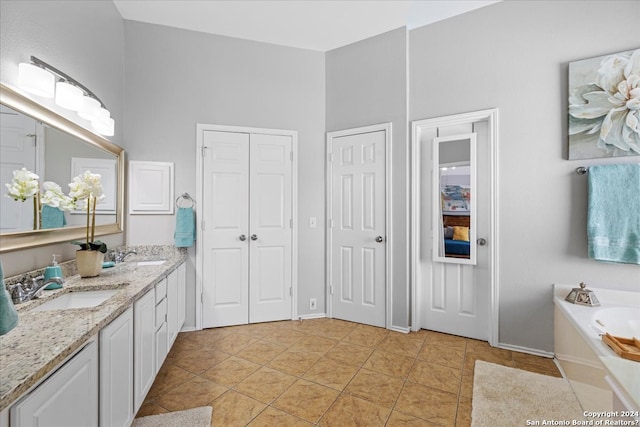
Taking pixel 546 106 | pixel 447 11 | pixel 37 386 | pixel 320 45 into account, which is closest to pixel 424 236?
pixel 546 106

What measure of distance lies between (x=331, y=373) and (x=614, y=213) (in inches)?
94.6

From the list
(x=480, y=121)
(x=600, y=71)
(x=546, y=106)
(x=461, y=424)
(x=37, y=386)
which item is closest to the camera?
(x=37, y=386)

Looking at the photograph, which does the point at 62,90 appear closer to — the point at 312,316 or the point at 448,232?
the point at 312,316

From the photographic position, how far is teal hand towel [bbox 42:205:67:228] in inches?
68.7

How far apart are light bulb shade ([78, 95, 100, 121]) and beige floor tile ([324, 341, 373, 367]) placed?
2558mm

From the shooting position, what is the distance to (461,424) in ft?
5.71

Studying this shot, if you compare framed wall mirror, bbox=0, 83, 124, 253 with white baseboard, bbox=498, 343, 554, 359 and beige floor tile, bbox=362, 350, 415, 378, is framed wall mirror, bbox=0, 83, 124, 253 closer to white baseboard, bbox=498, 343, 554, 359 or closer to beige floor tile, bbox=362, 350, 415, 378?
beige floor tile, bbox=362, 350, 415, 378

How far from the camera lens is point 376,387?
6.94 feet

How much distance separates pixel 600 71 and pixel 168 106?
3.77 m

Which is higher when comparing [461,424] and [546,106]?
[546,106]

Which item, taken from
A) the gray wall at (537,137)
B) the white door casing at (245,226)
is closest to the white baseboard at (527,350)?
the gray wall at (537,137)

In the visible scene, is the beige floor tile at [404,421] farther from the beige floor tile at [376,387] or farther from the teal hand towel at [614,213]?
the teal hand towel at [614,213]

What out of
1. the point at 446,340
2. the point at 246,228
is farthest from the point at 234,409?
the point at 446,340

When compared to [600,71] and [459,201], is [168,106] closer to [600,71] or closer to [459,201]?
[459,201]
